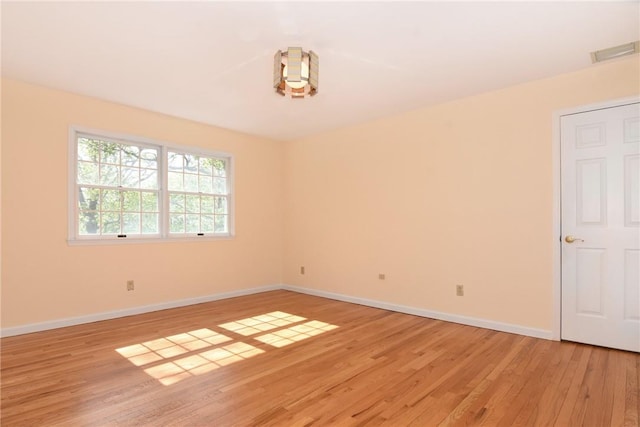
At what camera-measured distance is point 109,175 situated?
424cm

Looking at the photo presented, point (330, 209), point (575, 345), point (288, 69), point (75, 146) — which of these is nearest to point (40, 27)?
point (75, 146)

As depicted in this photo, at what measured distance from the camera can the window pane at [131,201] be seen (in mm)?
4345

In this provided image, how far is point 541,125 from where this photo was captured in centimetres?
347

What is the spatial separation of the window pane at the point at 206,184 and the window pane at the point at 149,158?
2.32ft

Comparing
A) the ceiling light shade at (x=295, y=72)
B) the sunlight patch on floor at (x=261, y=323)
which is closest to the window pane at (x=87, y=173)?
the sunlight patch on floor at (x=261, y=323)

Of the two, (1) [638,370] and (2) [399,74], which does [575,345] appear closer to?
(1) [638,370]

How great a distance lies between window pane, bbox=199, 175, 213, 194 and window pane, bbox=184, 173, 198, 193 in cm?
9

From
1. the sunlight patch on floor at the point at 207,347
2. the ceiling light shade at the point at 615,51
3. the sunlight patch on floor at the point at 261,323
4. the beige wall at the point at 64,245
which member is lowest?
the sunlight patch on floor at the point at 261,323

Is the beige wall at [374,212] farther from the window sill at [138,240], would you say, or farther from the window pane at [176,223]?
the window pane at [176,223]

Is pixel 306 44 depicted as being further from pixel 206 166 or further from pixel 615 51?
pixel 206 166

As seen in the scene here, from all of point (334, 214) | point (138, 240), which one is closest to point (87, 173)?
point (138, 240)

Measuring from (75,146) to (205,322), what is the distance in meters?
2.55


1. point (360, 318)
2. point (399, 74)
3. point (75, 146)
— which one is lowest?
point (360, 318)

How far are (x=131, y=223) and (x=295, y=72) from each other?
10.4 ft
